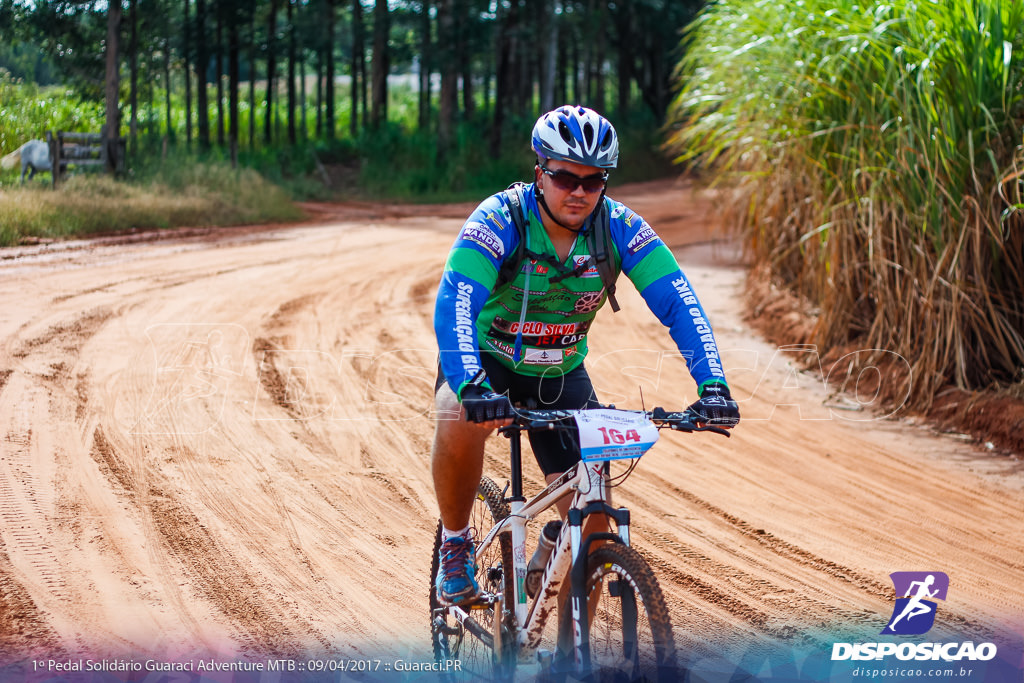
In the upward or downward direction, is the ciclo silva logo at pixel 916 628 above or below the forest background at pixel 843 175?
below

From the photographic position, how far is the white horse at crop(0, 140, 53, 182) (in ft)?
42.5

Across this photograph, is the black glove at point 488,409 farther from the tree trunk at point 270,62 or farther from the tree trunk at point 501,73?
the tree trunk at point 270,62

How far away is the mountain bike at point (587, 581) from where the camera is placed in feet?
8.49

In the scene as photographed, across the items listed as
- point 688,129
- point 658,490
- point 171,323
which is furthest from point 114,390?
point 688,129

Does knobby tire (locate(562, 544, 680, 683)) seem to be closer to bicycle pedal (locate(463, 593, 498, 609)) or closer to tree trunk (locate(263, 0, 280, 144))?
bicycle pedal (locate(463, 593, 498, 609))

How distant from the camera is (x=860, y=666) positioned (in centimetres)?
381

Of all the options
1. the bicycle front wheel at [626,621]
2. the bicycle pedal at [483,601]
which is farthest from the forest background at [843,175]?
the bicycle front wheel at [626,621]

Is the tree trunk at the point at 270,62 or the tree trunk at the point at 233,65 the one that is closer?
the tree trunk at the point at 233,65

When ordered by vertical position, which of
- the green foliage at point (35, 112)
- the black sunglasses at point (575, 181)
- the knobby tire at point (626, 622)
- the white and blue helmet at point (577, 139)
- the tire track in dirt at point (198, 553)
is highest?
the green foliage at point (35, 112)

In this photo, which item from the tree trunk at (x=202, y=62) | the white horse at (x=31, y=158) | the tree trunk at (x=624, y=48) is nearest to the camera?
the white horse at (x=31, y=158)

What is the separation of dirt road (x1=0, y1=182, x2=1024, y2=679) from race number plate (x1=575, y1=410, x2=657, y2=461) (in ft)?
5.27

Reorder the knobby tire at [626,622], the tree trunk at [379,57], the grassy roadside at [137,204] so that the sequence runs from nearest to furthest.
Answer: the knobby tire at [626,622]
the grassy roadside at [137,204]
the tree trunk at [379,57]

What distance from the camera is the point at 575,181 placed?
3184 mm

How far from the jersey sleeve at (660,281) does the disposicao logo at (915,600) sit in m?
1.76
